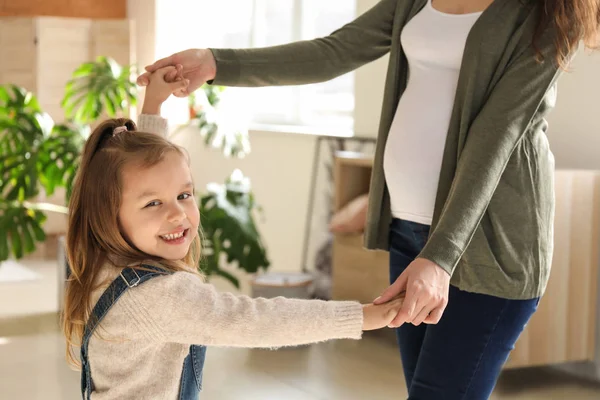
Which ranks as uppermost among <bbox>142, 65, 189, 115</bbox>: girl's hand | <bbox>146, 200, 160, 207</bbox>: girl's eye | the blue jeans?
<bbox>142, 65, 189, 115</bbox>: girl's hand

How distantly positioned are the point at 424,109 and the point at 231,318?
0.55 metres

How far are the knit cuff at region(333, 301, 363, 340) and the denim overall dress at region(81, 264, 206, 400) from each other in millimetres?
259

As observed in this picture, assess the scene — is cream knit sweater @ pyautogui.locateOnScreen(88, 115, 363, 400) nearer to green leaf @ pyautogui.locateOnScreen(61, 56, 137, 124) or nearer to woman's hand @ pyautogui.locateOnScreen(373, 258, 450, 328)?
woman's hand @ pyautogui.locateOnScreen(373, 258, 450, 328)

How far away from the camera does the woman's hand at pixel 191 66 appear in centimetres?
163

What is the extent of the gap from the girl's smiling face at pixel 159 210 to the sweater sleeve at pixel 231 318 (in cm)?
8

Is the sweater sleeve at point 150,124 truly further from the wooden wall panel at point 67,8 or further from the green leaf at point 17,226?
the wooden wall panel at point 67,8

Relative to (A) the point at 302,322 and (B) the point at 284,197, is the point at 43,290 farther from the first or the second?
(A) the point at 302,322

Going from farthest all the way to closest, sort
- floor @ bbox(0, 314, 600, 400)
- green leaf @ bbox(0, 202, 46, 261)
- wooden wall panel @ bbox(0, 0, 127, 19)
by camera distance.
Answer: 1. wooden wall panel @ bbox(0, 0, 127, 19)
2. green leaf @ bbox(0, 202, 46, 261)
3. floor @ bbox(0, 314, 600, 400)

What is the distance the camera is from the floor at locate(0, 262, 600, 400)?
11.3 feet

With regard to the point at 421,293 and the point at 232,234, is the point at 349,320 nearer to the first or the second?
the point at 421,293

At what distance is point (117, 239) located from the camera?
1404 millimetres

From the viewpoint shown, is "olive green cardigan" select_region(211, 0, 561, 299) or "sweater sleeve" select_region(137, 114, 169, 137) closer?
"olive green cardigan" select_region(211, 0, 561, 299)

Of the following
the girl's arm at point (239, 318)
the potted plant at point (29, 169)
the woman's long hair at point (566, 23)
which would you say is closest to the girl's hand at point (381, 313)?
the girl's arm at point (239, 318)

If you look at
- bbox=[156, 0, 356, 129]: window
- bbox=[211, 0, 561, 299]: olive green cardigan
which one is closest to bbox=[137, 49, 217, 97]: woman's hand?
bbox=[211, 0, 561, 299]: olive green cardigan
